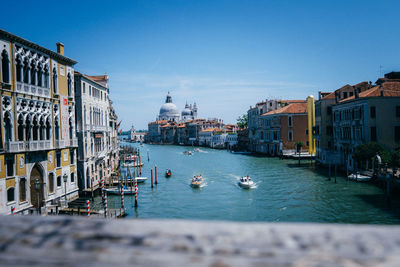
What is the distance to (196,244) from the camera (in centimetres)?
88

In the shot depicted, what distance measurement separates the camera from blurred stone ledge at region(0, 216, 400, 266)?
2.71 ft

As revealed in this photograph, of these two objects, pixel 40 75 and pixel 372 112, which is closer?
pixel 40 75

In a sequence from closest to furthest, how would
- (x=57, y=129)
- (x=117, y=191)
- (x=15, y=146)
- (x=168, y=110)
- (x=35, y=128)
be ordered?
(x=15, y=146)
(x=35, y=128)
(x=57, y=129)
(x=117, y=191)
(x=168, y=110)

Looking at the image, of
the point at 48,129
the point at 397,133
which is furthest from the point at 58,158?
the point at 397,133

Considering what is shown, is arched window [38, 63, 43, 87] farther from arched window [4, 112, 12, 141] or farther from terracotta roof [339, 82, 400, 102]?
terracotta roof [339, 82, 400, 102]

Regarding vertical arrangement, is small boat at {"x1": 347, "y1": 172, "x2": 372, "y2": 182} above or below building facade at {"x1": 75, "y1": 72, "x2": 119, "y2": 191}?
below

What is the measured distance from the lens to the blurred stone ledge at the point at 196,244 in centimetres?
83

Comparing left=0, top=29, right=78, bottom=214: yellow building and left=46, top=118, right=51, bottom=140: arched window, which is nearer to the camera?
left=0, top=29, right=78, bottom=214: yellow building

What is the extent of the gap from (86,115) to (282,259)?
872 inches

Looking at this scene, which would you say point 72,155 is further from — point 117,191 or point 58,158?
point 117,191

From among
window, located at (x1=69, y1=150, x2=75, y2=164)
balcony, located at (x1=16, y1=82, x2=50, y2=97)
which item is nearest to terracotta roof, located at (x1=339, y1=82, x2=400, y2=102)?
window, located at (x1=69, y1=150, x2=75, y2=164)

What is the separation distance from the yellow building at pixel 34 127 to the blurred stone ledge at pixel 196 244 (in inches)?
529

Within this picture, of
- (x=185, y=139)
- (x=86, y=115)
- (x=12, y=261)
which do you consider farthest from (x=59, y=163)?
(x=185, y=139)

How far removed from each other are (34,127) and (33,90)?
5.51ft
